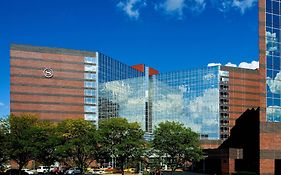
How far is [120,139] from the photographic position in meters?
64.6

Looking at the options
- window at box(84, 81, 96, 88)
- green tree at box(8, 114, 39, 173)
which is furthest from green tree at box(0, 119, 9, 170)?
window at box(84, 81, 96, 88)

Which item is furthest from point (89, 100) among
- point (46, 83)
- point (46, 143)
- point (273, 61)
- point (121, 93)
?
point (273, 61)

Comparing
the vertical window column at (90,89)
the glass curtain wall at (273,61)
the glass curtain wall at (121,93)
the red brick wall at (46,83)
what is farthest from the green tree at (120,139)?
the glass curtain wall at (121,93)

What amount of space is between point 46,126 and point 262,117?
3423cm

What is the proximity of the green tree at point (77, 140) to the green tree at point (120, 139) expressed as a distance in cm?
162

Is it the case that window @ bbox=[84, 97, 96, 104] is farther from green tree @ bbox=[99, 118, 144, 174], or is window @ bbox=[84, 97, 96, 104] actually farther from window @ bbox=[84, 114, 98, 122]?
green tree @ bbox=[99, 118, 144, 174]

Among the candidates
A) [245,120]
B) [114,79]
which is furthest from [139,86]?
[245,120]

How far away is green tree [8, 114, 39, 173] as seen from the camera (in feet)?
202

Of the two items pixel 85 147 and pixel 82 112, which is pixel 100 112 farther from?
pixel 85 147

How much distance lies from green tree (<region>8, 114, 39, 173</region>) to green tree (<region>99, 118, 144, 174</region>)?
407 inches

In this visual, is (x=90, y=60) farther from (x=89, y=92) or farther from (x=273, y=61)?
(x=273, y=61)

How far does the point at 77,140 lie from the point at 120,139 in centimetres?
659

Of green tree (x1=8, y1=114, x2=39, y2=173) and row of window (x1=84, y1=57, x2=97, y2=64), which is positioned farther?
row of window (x1=84, y1=57, x2=97, y2=64)

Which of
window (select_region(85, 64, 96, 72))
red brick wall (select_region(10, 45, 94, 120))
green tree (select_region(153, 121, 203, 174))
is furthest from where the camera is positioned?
window (select_region(85, 64, 96, 72))
